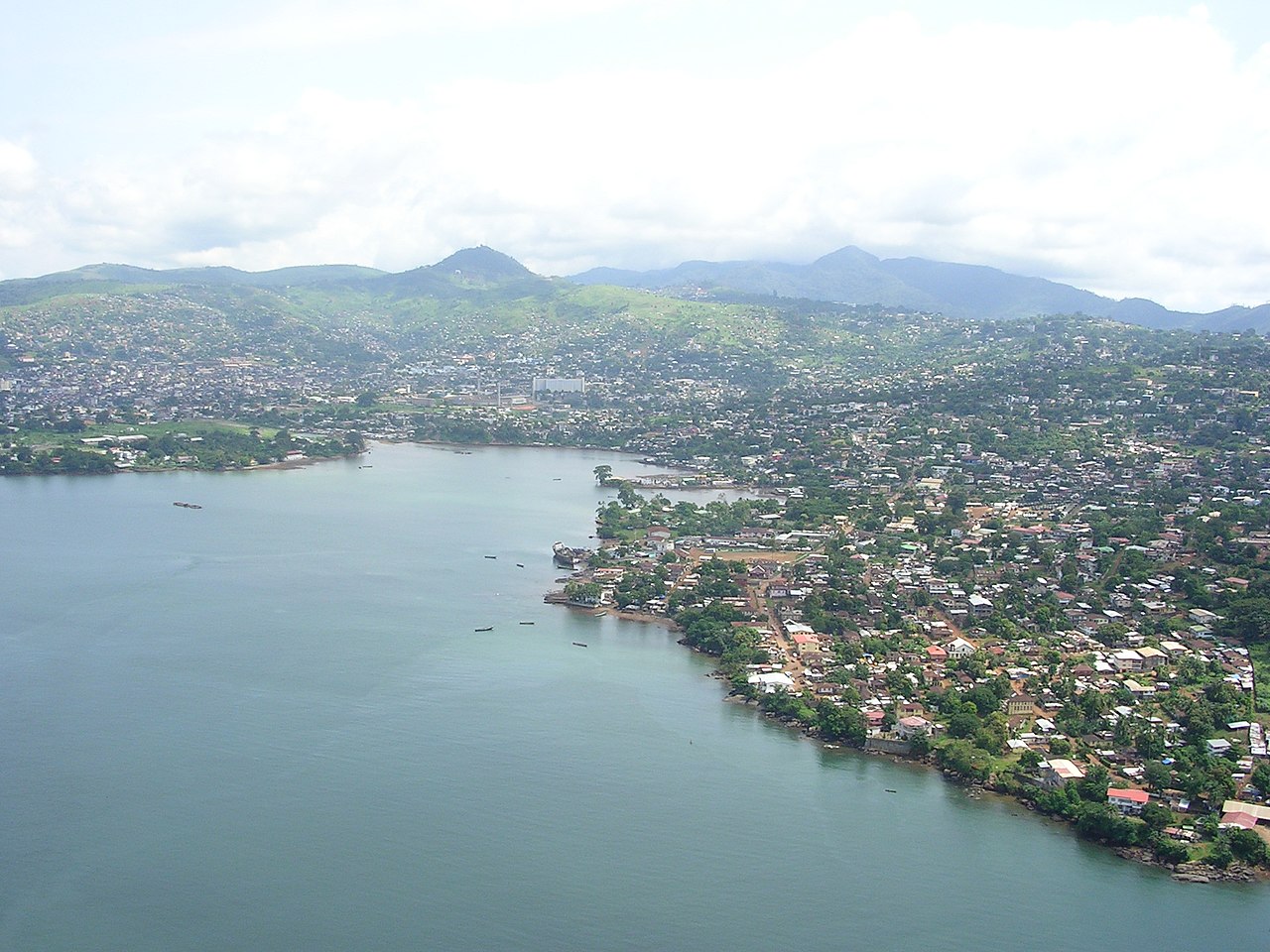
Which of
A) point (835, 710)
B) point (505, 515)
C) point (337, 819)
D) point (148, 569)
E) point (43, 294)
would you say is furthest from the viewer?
point (43, 294)

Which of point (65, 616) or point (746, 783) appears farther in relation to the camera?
point (65, 616)

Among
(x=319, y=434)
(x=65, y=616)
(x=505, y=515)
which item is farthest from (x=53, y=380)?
(x=65, y=616)

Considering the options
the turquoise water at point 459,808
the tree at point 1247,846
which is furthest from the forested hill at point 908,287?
the tree at point 1247,846

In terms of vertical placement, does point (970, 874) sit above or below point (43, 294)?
below

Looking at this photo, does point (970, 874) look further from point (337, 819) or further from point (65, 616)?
point (65, 616)

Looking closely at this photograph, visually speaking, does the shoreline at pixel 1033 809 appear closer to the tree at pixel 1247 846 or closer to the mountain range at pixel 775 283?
the tree at pixel 1247 846

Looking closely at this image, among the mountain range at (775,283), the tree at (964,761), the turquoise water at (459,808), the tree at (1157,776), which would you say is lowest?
the turquoise water at (459,808)

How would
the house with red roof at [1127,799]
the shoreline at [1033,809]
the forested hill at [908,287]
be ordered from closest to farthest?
the shoreline at [1033,809] → the house with red roof at [1127,799] → the forested hill at [908,287]
